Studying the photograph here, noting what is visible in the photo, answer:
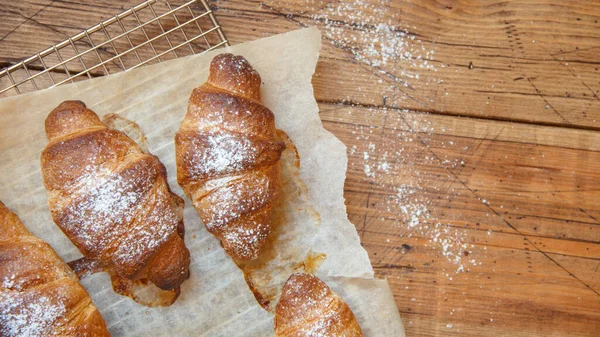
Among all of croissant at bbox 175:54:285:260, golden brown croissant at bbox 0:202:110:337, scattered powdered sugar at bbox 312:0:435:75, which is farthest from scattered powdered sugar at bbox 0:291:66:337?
scattered powdered sugar at bbox 312:0:435:75

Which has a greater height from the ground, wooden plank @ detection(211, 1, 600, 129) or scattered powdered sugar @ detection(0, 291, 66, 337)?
wooden plank @ detection(211, 1, 600, 129)

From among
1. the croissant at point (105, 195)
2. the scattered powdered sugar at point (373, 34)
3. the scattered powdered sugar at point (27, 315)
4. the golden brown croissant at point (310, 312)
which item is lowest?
the golden brown croissant at point (310, 312)

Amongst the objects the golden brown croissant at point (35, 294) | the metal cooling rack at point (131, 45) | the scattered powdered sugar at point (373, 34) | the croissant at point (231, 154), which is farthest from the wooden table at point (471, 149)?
the golden brown croissant at point (35, 294)

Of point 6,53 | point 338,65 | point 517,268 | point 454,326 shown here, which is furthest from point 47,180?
point 517,268

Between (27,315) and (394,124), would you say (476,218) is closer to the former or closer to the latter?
(394,124)

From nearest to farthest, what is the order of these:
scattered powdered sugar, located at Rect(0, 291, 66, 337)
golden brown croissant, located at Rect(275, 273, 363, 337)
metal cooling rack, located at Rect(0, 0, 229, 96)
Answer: scattered powdered sugar, located at Rect(0, 291, 66, 337)
golden brown croissant, located at Rect(275, 273, 363, 337)
metal cooling rack, located at Rect(0, 0, 229, 96)

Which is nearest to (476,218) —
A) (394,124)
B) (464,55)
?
(394,124)

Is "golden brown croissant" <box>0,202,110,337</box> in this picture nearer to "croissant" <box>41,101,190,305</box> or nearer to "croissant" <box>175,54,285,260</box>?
"croissant" <box>41,101,190,305</box>

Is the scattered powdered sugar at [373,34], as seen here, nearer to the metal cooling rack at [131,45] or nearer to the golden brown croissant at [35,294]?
the metal cooling rack at [131,45]
